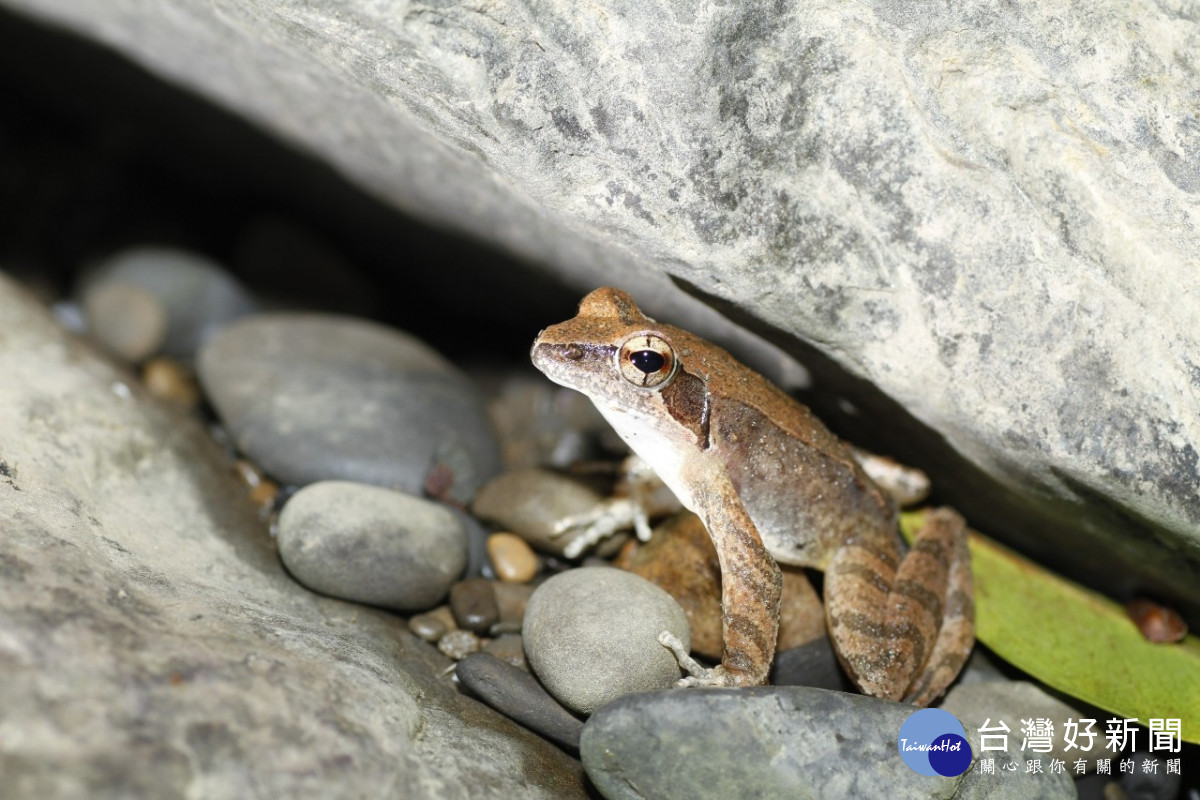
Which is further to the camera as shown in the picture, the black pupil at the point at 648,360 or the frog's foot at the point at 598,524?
the frog's foot at the point at 598,524

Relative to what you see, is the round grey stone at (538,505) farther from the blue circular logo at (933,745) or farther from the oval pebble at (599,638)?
the blue circular logo at (933,745)

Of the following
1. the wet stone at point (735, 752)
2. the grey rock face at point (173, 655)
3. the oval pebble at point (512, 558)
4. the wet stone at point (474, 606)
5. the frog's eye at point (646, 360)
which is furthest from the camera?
the oval pebble at point (512, 558)

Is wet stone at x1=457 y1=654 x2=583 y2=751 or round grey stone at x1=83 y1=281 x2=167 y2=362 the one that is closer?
wet stone at x1=457 y1=654 x2=583 y2=751

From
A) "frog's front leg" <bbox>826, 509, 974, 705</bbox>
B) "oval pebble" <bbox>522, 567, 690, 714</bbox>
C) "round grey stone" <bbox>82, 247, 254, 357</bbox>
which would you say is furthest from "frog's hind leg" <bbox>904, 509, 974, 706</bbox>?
"round grey stone" <bbox>82, 247, 254, 357</bbox>

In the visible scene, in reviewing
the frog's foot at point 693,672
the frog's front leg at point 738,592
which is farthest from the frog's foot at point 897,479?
the frog's foot at point 693,672

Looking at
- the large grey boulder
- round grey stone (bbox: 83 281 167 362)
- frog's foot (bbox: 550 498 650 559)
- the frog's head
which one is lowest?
round grey stone (bbox: 83 281 167 362)

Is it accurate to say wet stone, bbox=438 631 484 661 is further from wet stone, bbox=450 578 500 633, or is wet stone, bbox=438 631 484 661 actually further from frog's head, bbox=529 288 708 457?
frog's head, bbox=529 288 708 457
